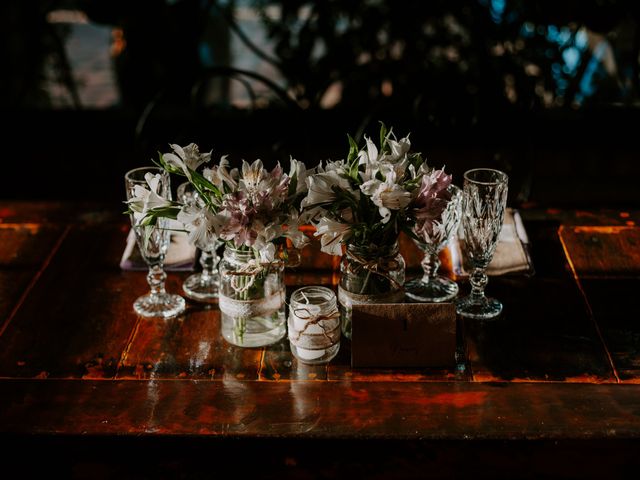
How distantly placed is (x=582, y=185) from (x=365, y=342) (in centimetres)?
232

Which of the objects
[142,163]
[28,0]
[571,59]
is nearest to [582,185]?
[571,59]

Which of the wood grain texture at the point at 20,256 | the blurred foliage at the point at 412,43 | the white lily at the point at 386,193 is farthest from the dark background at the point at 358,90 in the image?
the white lily at the point at 386,193

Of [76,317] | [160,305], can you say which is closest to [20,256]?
[76,317]

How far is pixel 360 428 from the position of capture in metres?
1.22

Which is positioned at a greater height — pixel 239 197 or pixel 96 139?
pixel 239 197

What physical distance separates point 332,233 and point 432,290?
1.29 ft

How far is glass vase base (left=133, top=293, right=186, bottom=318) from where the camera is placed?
5.15 feet

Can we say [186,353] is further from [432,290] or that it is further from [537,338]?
[537,338]

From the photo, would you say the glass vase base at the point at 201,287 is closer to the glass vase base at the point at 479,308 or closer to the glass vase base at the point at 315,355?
the glass vase base at the point at 315,355

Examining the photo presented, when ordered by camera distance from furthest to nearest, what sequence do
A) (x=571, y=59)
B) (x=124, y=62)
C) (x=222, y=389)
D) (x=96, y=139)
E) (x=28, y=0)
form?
1. (x=571, y=59)
2. (x=28, y=0)
3. (x=124, y=62)
4. (x=96, y=139)
5. (x=222, y=389)

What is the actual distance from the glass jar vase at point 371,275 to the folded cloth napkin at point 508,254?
1.17ft

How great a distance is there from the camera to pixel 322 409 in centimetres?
127

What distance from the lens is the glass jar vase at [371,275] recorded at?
137 centimetres

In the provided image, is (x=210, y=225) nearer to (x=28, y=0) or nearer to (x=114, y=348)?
(x=114, y=348)
